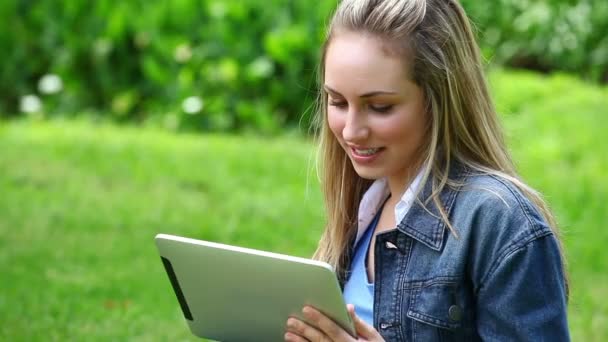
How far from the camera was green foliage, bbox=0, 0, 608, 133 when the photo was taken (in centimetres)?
801

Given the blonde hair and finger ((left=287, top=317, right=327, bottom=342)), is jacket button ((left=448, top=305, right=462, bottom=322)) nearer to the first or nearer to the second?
the blonde hair

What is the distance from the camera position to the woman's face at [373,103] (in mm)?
2402

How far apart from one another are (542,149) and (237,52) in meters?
2.57

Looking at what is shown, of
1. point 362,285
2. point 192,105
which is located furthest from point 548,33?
point 362,285

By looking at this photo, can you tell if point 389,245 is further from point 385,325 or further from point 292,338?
point 292,338

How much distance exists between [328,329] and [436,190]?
386mm

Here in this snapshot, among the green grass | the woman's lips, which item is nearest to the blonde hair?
the woman's lips

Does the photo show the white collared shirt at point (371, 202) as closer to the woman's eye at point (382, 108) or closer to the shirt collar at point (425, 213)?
the shirt collar at point (425, 213)

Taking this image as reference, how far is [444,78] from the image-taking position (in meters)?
2.44

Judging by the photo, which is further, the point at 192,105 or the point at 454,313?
the point at 192,105

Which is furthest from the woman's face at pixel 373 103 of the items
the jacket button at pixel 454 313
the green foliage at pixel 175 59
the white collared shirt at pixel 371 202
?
the green foliage at pixel 175 59

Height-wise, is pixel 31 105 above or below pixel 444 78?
below

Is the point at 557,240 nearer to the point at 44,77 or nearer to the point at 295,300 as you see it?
the point at 295,300

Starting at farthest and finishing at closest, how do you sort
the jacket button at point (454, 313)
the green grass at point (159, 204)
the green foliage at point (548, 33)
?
the green foliage at point (548, 33), the green grass at point (159, 204), the jacket button at point (454, 313)
